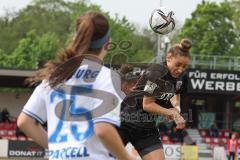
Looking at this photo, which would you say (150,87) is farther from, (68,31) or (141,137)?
(68,31)

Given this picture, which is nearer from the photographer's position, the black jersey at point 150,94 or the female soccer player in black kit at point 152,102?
the female soccer player in black kit at point 152,102

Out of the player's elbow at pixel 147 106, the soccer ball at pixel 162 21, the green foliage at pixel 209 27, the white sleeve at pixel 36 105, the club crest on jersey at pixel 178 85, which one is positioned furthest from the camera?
the green foliage at pixel 209 27

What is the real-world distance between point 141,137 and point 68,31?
3091 inches

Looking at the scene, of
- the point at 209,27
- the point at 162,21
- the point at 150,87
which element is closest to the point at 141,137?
the point at 150,87

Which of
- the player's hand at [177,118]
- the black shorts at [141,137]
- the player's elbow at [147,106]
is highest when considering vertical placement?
the player's elbow at [147,106]

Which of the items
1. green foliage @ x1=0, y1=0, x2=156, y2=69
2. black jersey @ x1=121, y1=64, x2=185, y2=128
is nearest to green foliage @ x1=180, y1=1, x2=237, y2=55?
green foliage @ x1=0, y1=0, x2=156, y2=69

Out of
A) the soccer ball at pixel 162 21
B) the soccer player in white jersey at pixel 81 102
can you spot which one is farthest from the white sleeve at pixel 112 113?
the soccer ball at pixel 162 21

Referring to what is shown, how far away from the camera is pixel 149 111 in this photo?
23.1ft

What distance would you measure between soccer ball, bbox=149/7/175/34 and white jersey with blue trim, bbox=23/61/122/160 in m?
7.44

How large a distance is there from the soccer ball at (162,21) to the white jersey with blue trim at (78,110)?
7438 millimetres

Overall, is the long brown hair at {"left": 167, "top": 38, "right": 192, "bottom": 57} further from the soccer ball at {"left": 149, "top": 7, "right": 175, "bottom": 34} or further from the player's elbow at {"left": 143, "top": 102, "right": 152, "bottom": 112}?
the soccer ball at {"left": 149, "top": 7, "right": 175, "bottom": 34}

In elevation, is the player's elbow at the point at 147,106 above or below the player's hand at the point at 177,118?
above

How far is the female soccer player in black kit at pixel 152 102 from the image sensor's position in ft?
23.3

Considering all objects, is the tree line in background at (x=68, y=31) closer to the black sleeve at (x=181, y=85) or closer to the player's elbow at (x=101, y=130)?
the black sleeve at (x=181, y=85)
